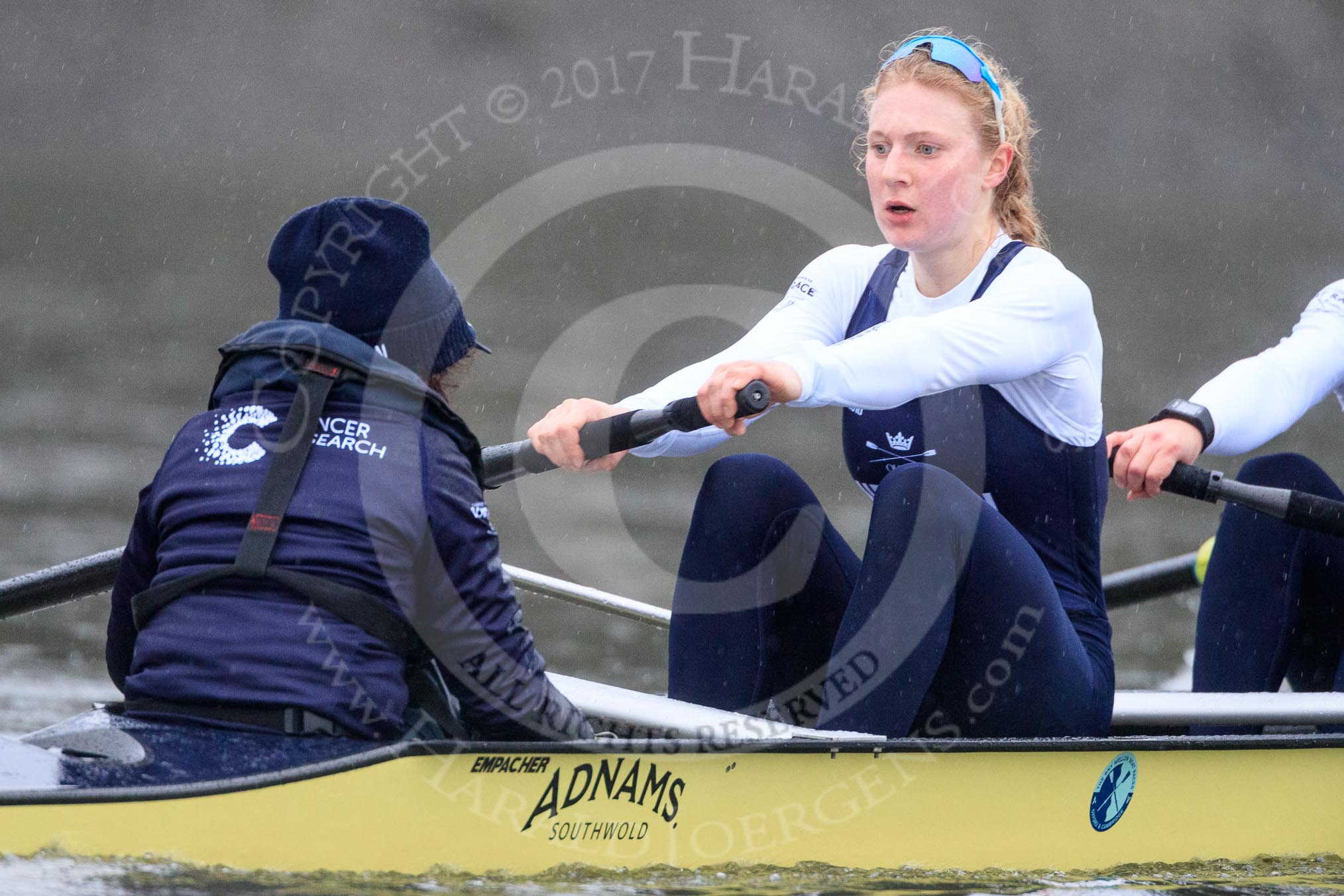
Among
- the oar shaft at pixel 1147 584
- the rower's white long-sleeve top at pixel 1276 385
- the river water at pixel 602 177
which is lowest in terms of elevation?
the oar shaft at pixel 1147 584

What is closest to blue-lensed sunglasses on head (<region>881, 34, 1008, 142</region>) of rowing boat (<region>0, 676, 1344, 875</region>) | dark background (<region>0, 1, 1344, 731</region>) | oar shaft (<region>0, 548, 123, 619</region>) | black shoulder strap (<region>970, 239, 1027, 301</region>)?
black shoulder strap (<region>970, 239, 1027, 301</region>)

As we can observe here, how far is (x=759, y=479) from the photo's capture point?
3430mm

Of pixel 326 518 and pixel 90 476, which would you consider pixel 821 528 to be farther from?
pixel 90 476

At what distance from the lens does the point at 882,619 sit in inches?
121

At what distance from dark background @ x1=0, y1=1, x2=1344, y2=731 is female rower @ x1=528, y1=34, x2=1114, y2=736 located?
9711 mm

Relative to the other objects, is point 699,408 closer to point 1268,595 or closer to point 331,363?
point 331,363

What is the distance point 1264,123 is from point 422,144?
44.5 feet

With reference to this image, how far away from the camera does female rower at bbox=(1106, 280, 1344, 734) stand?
150 inches

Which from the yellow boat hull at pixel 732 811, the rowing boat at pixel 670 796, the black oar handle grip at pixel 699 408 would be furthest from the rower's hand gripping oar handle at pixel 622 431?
the yellow boat hull at pixel 732 811

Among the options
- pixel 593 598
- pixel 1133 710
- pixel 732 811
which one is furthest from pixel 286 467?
pixel 593 598

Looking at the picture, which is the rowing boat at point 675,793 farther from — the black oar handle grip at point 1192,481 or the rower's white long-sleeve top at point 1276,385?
the rower's white long-sleeve top at point 1276,385

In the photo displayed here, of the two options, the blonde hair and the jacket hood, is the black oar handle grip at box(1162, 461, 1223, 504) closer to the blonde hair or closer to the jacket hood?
the blonde hair

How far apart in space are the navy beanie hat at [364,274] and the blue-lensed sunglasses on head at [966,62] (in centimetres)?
122

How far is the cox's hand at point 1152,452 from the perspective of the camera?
12.2 feet
